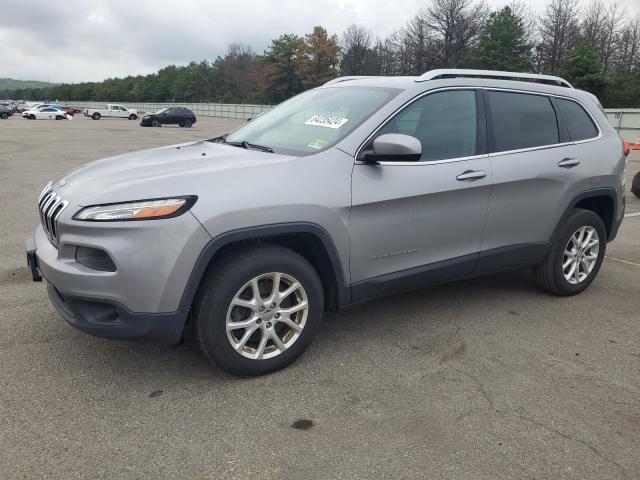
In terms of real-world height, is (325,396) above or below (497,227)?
below

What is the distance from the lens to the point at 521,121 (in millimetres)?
4285

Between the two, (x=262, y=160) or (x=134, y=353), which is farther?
(x=134, y=353)

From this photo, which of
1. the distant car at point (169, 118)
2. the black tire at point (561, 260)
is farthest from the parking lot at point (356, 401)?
the distant car at point (169, 118)

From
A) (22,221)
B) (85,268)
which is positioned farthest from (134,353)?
(22,221)

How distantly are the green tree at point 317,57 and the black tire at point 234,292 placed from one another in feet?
246

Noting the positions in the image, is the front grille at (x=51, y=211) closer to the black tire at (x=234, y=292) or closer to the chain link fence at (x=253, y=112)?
the black tire at (x=234, y=292)

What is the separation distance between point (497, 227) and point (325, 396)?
74.6 inches

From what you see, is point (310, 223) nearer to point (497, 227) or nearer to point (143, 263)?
point (143, 263)

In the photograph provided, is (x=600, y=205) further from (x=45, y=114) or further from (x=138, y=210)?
(x=45, y=114)

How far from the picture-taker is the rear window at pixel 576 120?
15.1 ft

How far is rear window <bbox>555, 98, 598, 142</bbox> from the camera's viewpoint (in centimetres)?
460

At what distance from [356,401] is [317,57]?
7798cm

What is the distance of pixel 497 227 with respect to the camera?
413 cm

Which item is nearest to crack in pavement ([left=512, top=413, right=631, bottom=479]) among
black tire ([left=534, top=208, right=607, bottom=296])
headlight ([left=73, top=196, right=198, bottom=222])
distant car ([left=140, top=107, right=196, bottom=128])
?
black tire ([left=534, top=208, right=607, bottom=296])
